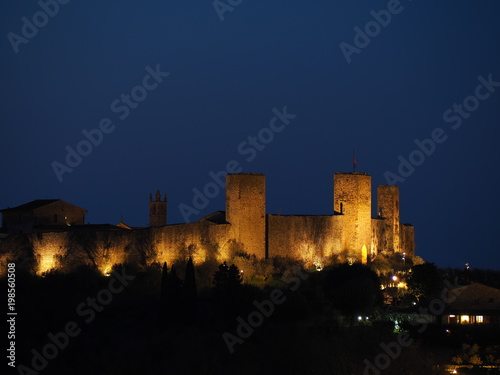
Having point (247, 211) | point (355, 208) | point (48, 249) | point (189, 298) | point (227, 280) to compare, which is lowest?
point (189, 298)

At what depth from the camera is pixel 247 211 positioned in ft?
179

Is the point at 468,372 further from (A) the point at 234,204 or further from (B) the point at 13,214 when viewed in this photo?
(B) the point at 13,214

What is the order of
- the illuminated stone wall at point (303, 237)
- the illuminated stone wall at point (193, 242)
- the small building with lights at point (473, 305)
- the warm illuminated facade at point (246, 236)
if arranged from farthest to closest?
the illuminated stone wall at point (303, 237), the illuminated stone wall at point (193, 242), the small building with lights at point (473, 305), the warm illuminated facade at point (246, 236)

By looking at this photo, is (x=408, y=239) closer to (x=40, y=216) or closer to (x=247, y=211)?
(x=247, y=211)

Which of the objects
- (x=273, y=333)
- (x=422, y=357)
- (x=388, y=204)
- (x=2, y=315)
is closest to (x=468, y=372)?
(x=422, y=357)

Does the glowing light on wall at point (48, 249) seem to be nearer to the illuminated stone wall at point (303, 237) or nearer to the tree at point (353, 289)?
the illuminated stone wall at point (303, 237)

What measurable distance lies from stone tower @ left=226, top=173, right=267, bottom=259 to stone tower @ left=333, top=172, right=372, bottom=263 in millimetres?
4801

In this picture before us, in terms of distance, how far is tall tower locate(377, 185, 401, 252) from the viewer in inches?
2440

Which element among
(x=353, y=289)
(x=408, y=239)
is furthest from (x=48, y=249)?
(x=408, y=239)

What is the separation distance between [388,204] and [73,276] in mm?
21871

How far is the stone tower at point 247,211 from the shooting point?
54.4 metres

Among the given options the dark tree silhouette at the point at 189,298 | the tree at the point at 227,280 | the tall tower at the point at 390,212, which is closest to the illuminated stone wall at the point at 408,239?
the tall tower at the point at 390,212

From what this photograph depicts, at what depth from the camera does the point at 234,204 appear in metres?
54.8

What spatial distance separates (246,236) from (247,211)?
1.16m
